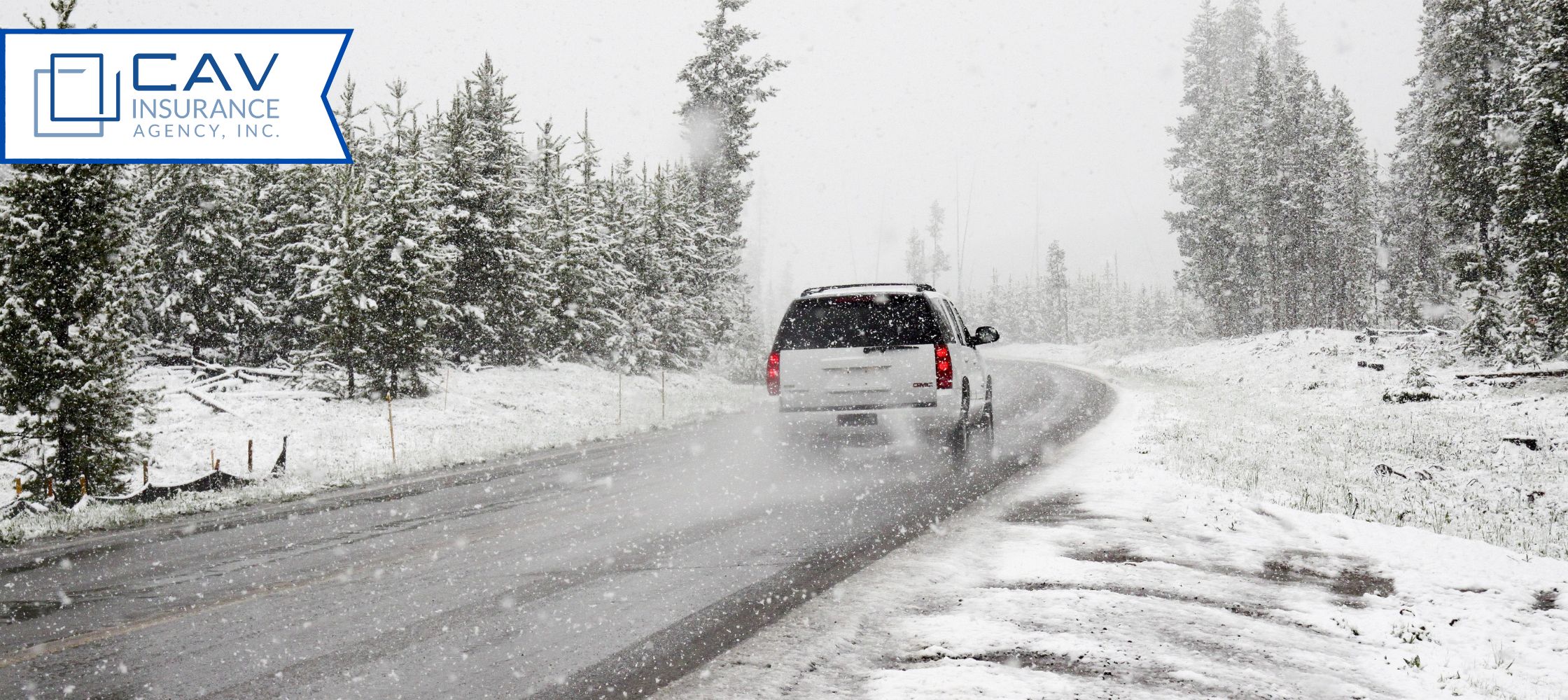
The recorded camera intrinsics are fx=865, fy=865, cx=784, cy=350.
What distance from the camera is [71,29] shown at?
1249 cm

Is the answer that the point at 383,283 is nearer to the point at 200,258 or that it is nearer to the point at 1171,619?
the point at 200,258

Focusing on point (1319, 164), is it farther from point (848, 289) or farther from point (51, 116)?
point (51, 116)

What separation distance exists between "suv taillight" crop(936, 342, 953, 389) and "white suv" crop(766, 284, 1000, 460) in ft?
0.04

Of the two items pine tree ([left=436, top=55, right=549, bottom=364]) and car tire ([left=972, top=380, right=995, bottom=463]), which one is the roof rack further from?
pine tree ([left=436, top=55, right=549, bottom=364])

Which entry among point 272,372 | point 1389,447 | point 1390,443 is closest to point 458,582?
point 1389,447

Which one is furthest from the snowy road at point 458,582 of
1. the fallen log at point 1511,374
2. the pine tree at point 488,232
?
the pine tree at point 488,232

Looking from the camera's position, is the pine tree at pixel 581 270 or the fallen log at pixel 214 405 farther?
the pine tree at pixel 581 270

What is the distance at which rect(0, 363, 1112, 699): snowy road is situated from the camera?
390 cm

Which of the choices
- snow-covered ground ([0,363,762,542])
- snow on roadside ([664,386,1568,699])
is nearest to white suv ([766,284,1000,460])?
snow on roadside ([664,386,1568,699])

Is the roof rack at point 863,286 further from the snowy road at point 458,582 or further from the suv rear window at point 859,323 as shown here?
the snowy road at point 458,582

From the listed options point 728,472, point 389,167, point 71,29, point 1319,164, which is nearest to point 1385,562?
point 728,472

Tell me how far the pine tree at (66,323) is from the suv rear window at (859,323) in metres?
10.3

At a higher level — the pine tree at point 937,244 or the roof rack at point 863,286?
the pine tree at point 937,244

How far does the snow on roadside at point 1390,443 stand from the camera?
27.9ft
